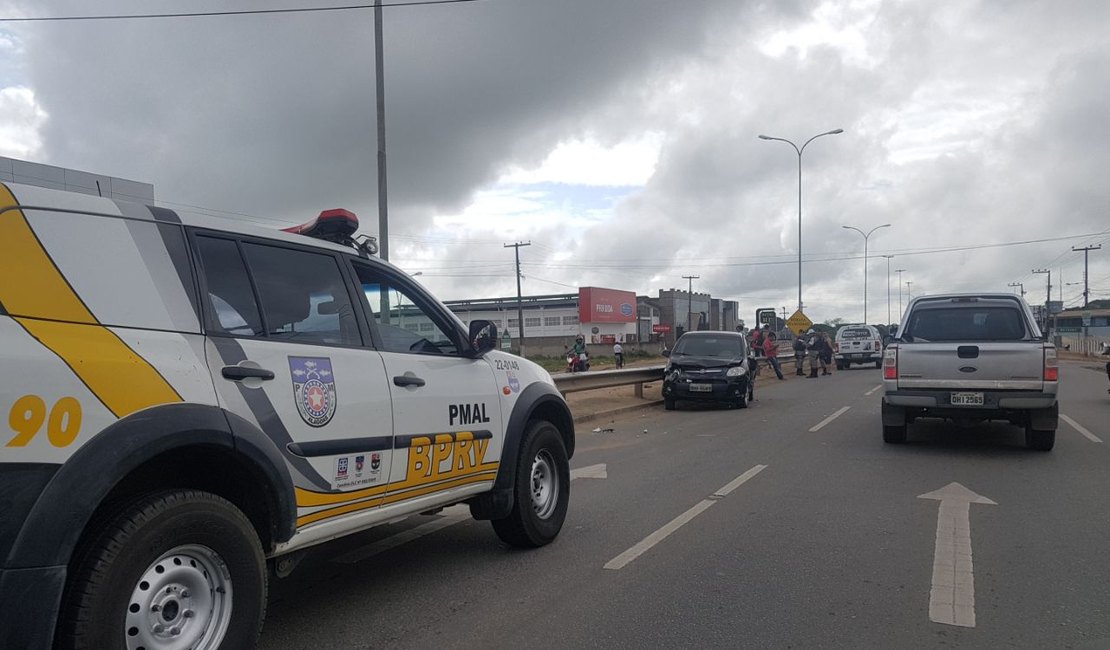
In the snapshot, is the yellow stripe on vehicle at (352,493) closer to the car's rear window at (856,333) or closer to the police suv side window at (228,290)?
the police suv side window at (228,290)

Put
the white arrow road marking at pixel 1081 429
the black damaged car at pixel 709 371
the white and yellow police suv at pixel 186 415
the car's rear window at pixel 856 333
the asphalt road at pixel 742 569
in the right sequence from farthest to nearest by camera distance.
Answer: the car's rear window at pixel 856 333, the black damaged car at pixel 709 371, the white arrow road marking at pixel 1081 429, the asphalt road at pixel 742 569, the white and yellow police suv at pixel 186 415

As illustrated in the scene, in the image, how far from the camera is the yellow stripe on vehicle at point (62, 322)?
8.76ft

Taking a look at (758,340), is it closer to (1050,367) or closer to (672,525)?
(1050,367)

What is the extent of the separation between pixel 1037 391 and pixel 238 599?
30.1 feet

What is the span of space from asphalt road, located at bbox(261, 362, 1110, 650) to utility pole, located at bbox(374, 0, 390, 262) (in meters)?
6.48

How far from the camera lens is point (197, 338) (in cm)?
324

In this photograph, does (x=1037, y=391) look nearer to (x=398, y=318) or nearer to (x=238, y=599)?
(x=398, y=318)

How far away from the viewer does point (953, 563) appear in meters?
5.25

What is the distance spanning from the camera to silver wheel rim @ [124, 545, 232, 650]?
2.86m

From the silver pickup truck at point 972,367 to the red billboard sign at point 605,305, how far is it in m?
58.9

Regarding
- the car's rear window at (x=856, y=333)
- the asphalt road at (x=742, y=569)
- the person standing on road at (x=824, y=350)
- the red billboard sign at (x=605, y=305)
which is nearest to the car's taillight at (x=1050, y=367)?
the asphalt road at (x=742, y=569)

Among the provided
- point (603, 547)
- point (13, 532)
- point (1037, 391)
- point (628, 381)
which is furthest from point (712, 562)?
point (628, 381)

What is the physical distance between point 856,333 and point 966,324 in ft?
85.0

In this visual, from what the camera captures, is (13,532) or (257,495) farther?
(257,495)
